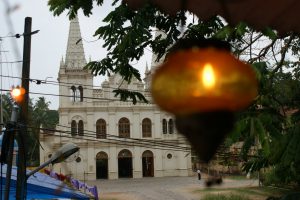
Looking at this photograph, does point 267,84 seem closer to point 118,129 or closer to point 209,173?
point 209,173

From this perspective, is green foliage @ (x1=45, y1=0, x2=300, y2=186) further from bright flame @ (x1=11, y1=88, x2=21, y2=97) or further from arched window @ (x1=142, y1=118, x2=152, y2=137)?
arched window @ (x1=142, y1=118, x2=152, y2=137)

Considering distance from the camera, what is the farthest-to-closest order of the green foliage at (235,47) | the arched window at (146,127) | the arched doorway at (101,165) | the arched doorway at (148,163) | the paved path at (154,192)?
the arched doorway at (148,163)
the arched doorway at (101,165)
the arched window at (146,127)
the paved path at (154,192)
the green foliage at (235,47)

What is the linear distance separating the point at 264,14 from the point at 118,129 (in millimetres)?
29874

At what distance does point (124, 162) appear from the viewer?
3158cm

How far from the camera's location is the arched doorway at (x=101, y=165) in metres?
30.8

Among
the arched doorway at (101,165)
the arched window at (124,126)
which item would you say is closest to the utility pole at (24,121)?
the arched window at (124,126)

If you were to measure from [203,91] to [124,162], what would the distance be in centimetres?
3135

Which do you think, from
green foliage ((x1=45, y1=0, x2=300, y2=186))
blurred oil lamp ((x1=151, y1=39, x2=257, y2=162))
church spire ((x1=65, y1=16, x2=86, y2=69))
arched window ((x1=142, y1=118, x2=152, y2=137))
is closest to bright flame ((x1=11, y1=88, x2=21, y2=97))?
green foliage ((x1=45, y1=0, x2=300, y2=186))

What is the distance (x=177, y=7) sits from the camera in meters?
1.00

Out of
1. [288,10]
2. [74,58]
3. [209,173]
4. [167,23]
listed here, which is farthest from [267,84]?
[74,58]

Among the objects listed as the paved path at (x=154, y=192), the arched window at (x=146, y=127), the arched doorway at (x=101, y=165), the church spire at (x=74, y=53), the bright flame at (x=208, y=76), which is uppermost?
the church spire at (x=74, y=53)

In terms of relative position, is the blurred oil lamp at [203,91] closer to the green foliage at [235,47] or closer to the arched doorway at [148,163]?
the green foliage at [235,47]

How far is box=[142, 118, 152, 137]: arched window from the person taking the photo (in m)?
30.4

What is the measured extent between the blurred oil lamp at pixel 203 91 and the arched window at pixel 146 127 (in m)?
29.7
